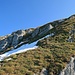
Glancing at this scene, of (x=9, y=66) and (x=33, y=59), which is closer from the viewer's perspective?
(x=9, y=66)

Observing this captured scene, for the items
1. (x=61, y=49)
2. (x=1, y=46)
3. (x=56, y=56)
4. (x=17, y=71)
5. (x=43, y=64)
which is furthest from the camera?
(x=1, y=46)

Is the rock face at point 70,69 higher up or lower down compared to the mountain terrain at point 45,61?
lower down

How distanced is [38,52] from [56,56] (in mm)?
4494

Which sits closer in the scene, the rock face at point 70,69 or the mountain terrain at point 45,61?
the mountain terrain at point 45,61

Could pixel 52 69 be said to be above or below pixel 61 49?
below

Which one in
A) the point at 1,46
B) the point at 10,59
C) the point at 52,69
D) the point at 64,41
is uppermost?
the point at 1,46

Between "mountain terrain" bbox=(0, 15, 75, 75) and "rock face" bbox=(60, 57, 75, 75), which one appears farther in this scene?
"rock face" bbox=(60, 57, 75, 75)

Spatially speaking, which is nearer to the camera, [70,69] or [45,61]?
[70,69]

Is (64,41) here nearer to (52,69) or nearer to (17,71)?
(52,69)

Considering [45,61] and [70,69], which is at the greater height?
[45,61]

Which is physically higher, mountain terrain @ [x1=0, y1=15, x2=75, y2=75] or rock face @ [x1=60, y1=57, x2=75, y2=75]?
mountain terrain @ [x1=0, y1=15, x2=75, y2=75]

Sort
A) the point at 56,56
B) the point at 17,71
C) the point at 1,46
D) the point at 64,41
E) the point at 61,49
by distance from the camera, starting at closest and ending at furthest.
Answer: the point at 17,71, the point at 56,56, the point at 61,49, the point at 64,41, the point at 1,46

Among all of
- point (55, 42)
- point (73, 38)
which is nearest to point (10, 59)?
point (55, 42)

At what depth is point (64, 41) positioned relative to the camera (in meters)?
58.2
